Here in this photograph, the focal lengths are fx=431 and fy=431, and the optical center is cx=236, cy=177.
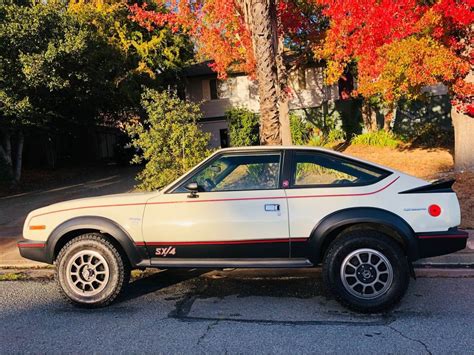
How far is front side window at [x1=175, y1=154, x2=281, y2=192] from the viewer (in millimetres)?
4562

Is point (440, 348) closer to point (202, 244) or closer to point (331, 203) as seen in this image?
point (331, 203)

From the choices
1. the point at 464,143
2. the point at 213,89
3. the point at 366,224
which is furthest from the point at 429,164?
the point at 213,89

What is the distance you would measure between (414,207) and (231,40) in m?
14.0

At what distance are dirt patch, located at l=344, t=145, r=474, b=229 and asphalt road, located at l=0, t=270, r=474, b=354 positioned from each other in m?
3.67

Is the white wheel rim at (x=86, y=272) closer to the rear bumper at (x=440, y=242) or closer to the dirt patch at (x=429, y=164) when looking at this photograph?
the rear bumper at (x=440, y=242)

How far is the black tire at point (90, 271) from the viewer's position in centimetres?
461

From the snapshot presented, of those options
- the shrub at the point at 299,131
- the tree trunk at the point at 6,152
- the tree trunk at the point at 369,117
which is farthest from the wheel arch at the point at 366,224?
the tree trunk at the point at 369,117

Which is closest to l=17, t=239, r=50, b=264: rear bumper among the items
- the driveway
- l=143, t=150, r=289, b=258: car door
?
l=143, t=150, r=289, b=258: car door

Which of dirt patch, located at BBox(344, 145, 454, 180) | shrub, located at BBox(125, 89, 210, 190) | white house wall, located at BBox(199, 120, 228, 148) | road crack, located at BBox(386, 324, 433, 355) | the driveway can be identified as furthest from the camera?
white house wall, located at BBox(199, 120, 228, 148)

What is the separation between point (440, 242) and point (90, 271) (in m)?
3.61

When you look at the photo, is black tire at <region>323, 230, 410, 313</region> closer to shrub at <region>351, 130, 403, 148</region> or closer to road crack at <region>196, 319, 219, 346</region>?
road crack at <region>196, 319, 219, 346</region>

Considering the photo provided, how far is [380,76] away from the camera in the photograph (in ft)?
40.1

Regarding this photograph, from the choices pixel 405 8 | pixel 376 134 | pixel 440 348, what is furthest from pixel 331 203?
pixel 376 134

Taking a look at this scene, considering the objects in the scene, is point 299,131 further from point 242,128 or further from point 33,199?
point 33,199
